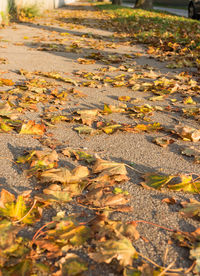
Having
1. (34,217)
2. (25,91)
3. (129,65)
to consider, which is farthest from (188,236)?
(129,65)

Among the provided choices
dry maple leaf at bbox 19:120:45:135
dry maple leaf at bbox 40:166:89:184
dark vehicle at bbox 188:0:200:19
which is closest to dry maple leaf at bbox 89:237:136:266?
dry maple leaf at bbox 40:166:89:184

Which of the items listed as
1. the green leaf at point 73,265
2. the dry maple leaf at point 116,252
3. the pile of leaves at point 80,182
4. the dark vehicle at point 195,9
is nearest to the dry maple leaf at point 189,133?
the pile of leaves at point 80,182

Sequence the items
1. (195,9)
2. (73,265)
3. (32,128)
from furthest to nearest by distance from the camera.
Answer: (195,9) → (32,128) → (73,265)

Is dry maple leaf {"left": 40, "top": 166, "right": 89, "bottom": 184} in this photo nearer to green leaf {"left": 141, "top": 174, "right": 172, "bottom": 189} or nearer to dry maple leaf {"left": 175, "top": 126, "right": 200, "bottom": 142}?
green leaf {"left": 141, "top": 174, "right": 172, "bottom": 189}

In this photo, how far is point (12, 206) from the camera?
1440 mm

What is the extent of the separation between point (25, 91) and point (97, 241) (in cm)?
236

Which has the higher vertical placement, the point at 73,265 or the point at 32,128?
the point at 32,128

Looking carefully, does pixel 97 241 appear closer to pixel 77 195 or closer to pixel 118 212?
pixel 118 212

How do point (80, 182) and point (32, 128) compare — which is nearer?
point (80, 182)

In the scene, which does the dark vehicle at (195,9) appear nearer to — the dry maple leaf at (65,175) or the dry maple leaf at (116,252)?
the dry maple leaf at (65,175)

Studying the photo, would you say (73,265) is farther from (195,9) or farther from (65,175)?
(195,9)

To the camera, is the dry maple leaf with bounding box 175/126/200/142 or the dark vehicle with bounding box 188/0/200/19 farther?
the dark vehicle with bounding box 188/0/200/19

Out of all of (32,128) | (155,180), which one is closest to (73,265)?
(155,180)

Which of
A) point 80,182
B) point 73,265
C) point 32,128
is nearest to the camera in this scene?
point 73,265
